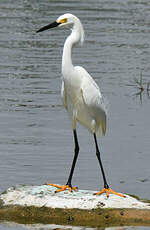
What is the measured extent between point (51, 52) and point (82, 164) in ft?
37.0

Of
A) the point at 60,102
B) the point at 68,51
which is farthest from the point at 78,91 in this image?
the point at 60,102

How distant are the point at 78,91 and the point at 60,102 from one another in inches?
247

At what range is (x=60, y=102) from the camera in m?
16.4

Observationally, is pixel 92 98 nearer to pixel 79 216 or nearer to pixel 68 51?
pixel 68 51

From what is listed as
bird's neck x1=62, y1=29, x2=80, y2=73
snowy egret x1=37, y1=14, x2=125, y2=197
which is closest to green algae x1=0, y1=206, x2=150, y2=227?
snowy egret x1=37, y1=14, x2=125, y2=197

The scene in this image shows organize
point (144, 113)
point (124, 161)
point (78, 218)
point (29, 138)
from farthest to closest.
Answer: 1. point (144, 113)
2. point (29, 138)
3. point (124, 161)
4. point (78, 218)

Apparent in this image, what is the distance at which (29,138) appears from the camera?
13.4m

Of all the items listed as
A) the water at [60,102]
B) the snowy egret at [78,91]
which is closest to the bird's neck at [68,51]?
the snowy egret at [78,91]

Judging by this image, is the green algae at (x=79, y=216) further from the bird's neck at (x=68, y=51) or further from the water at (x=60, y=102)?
the bird's neck at (x=68, y=51)

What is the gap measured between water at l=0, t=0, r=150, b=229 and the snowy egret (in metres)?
1.29

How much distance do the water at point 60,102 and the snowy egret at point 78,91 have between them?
129 centimetres

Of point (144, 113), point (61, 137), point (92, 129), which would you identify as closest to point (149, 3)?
point (144, 113)

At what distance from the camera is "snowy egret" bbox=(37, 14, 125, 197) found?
32.3ft

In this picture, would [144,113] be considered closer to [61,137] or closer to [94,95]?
[61,137]
